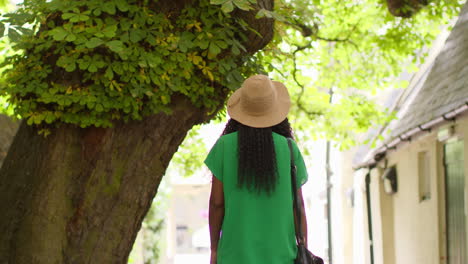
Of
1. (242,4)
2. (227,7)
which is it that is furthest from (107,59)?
(242,4)

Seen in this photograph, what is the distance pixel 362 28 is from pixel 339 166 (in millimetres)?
9926

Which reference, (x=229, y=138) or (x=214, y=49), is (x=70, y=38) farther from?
(x=229, y=138)

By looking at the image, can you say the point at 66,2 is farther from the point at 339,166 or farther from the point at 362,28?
the point at 339,166

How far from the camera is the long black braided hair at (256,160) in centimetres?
421

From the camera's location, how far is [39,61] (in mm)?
5582

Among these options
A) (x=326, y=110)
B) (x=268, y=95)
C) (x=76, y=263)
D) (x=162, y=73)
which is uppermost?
(x=326, y=110)

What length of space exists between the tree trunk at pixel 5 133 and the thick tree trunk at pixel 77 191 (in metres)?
3.57

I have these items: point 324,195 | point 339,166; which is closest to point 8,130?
point 339,166

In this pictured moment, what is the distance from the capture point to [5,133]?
9.22m

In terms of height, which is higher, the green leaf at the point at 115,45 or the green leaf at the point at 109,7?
the green leaf at the point at 109,7

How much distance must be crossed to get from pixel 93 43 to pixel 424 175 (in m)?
8.17

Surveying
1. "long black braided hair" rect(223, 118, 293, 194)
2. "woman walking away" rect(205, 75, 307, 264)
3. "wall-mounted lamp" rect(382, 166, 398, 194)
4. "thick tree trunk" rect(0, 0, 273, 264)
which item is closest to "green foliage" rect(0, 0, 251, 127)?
"thick tree trunk" rect(0, 0, 273, 264)

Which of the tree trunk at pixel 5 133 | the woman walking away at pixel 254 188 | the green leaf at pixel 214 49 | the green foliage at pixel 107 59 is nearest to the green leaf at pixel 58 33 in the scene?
the green foliage at pixel 107 59

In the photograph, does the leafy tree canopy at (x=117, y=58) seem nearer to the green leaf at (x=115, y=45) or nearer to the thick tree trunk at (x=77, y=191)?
the green leaf at (x=115, y=45)
